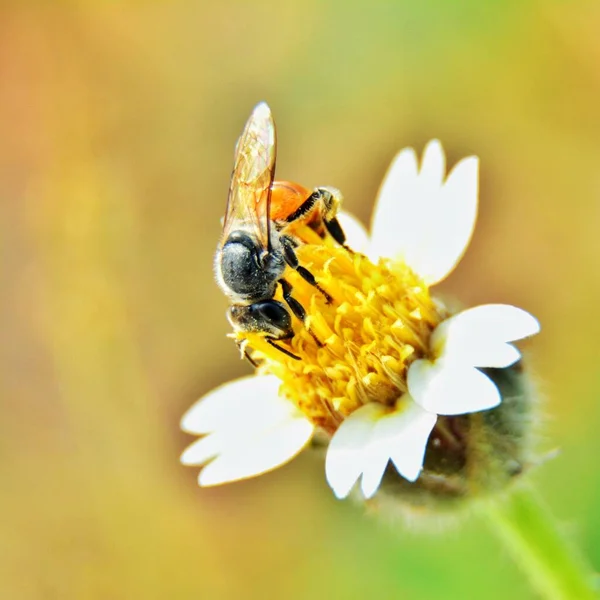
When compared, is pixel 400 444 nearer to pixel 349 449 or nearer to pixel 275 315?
pixel 349 449

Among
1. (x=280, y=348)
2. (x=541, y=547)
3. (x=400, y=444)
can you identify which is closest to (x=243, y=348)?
(x=280, y=348)

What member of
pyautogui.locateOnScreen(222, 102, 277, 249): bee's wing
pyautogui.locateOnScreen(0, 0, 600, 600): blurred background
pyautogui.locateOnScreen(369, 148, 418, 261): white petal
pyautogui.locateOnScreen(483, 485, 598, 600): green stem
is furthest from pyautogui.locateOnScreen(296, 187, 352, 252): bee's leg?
pyautogui.locateOnScreen(0, 0, 600, 600): blurred background

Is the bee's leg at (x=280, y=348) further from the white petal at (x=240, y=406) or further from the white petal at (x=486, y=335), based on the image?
the white petal at (x=486, y=335)

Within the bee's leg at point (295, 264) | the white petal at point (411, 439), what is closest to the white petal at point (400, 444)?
the white petal at point (411, 439)

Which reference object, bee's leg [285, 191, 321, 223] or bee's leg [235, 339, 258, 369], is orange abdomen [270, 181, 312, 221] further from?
bee's leg [235, 339, 258, 369]

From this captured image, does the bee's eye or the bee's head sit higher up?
the bee's head

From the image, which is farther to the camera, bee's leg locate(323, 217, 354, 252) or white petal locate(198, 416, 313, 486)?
bee's leg locate(323, 217, 354, 252)
